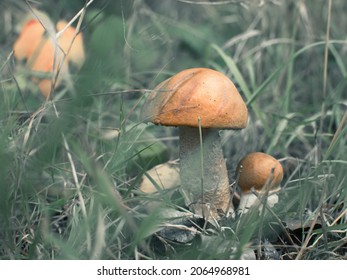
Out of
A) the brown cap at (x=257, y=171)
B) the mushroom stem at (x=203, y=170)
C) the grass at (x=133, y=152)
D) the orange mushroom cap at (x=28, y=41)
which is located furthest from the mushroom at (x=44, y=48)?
the brown cap at (x=257, y=171)

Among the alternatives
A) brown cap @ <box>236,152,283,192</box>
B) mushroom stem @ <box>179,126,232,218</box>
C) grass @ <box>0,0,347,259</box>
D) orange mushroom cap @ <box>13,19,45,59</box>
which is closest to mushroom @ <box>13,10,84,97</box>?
orange mushroom cap @ <box>13,19,45,59</box>

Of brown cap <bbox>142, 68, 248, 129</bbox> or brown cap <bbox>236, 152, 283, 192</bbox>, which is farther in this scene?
brown cap <bbox>236, 152, 283, 192</bbox>

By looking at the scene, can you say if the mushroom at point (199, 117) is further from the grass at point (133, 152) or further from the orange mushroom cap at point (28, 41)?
the orange mushroom cap at point (28, 41)

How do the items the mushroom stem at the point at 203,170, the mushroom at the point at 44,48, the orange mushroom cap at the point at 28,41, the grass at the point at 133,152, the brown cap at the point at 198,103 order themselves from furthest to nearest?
the orange mushroom cap at the point at 28,41
the mushroom at the point at 44,48
the mushroom stem at the point at 203,170
the brown cap at the point at 198,103
the grass at the point at 133,152

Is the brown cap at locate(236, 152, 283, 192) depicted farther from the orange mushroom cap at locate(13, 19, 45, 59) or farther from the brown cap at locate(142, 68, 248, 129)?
the orange mushroom cap at locate(13, 19, 45, 59)

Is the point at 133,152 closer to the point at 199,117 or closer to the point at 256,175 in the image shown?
the point at 199,117

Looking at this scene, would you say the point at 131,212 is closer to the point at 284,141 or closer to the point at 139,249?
the point at 139,249
